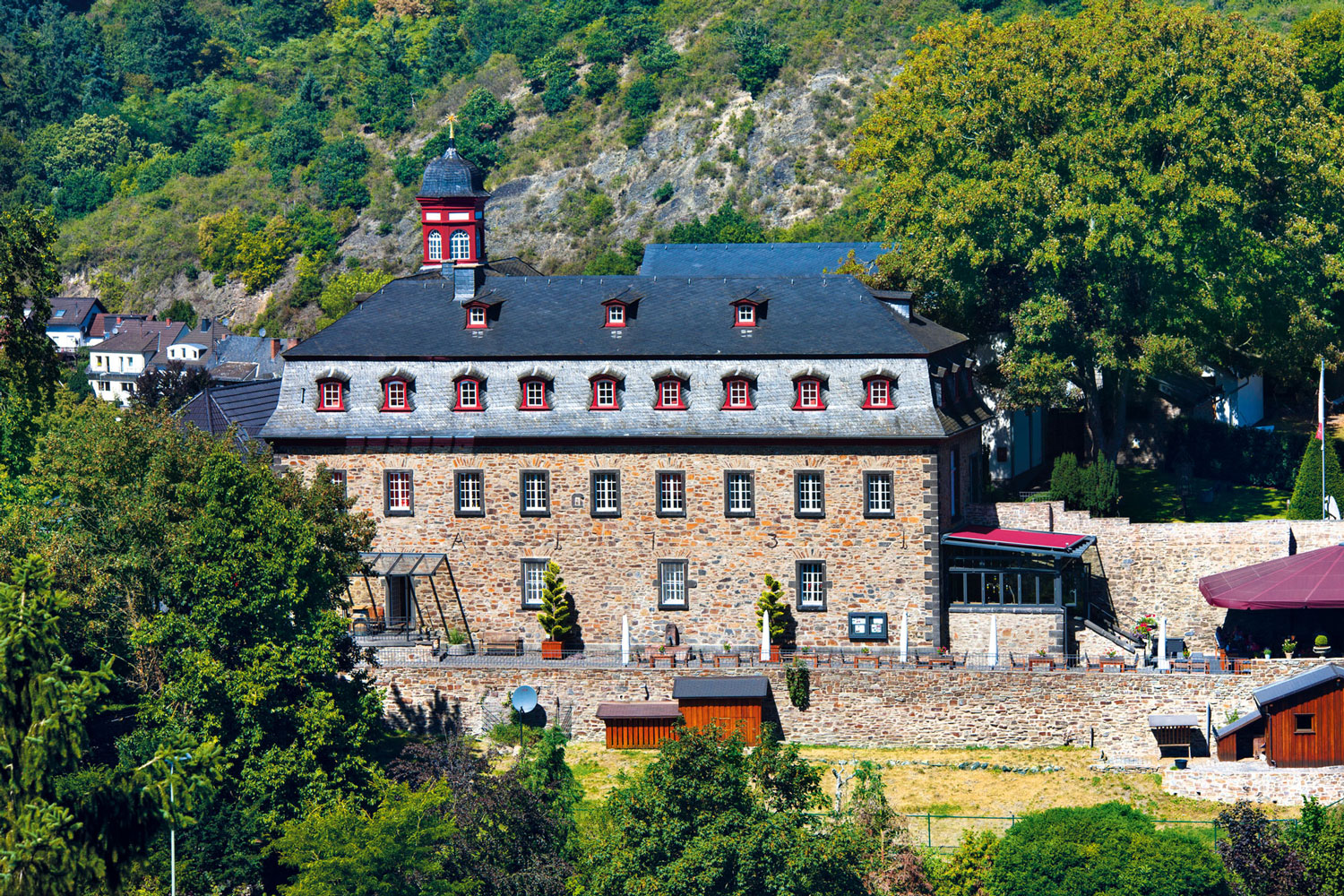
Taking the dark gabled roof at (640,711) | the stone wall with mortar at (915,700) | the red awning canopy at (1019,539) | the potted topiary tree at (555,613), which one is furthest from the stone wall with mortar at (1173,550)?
the potted topiary tree at (555,613)

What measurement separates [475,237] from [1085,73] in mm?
20228

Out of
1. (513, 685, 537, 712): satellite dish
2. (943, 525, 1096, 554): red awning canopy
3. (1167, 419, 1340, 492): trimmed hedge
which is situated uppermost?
(1167, 419, 1340, 492): trimmed hedge

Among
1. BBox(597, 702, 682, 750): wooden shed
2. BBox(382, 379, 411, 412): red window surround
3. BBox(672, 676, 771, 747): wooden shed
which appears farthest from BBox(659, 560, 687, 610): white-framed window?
BBox(382, 379, 411, 412): red window surround

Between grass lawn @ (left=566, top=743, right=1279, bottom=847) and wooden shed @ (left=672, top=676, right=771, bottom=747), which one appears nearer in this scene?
grass lawn @ (left=566, top=743, right=1279, bottom=847)

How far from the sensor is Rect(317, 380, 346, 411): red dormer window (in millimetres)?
57312

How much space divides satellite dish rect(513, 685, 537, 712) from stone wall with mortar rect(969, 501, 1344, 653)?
1471cm

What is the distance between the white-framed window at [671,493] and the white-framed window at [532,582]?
12.8ft

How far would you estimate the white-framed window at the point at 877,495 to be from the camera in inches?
2151

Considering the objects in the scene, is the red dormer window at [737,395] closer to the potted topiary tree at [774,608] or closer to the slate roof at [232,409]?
the potted topiary tree at [774,608]

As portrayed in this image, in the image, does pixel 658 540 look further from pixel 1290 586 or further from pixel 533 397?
pixel 1290 586

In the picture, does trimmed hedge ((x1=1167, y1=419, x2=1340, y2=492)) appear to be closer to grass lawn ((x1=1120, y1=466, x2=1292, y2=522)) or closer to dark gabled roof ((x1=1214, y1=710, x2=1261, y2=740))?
grass lawn ((x1=1120, y1=466, x2=1292, y2=522))

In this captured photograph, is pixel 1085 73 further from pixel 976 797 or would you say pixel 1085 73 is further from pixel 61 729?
pixel 61 729

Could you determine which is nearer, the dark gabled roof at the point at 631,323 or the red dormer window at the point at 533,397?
the dark gabled roof at the point at 631,323

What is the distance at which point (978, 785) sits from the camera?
1946 inches
